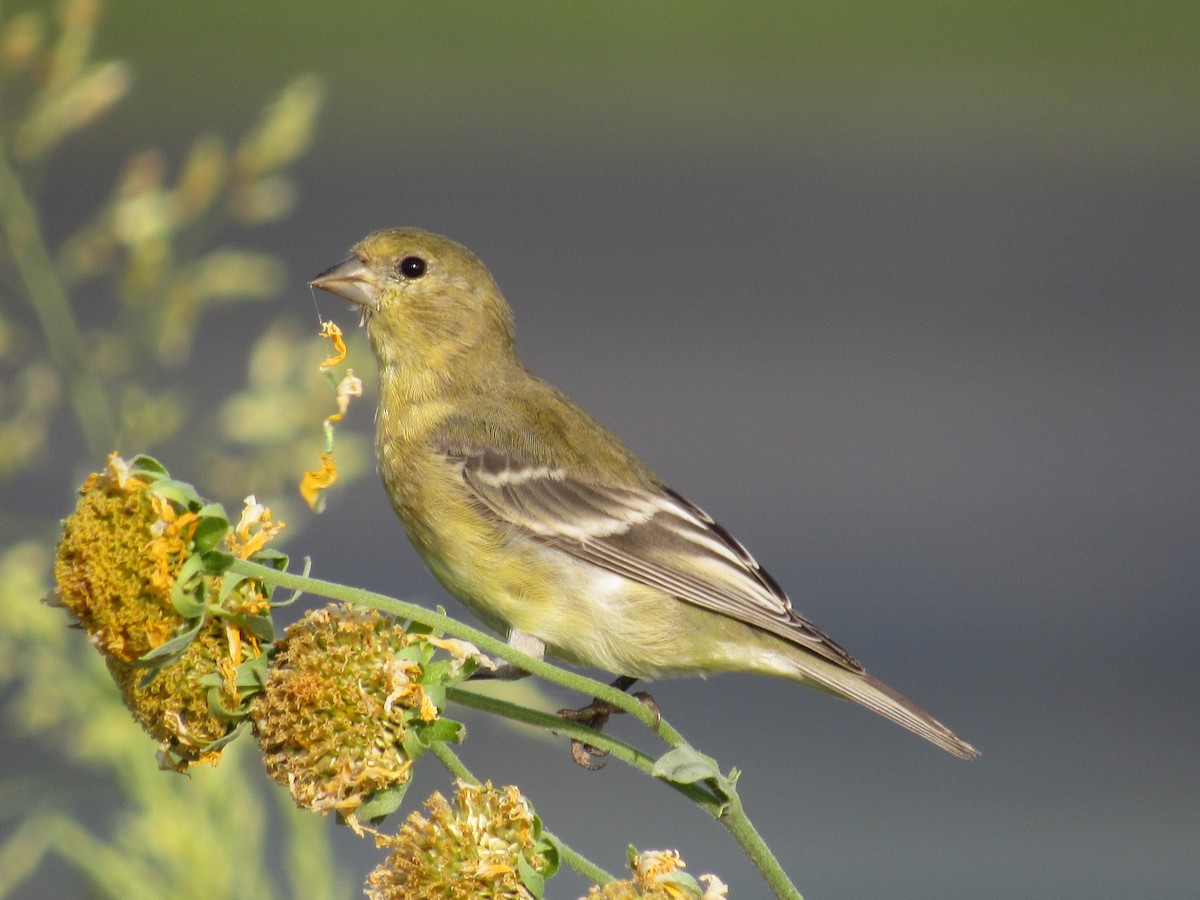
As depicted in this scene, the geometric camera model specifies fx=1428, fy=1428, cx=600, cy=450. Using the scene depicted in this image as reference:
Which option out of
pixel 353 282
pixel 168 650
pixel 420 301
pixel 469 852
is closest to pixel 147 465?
pixel 168 650

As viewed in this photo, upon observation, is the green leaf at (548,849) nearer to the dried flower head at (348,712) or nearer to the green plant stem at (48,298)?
the dried flower head at (348,712)

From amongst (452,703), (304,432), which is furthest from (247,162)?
(452,703)

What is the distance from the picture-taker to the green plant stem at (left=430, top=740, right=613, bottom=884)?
133 centimetres

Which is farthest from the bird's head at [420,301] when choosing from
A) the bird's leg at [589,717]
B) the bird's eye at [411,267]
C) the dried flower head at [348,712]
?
the dried flower head at [348,712]

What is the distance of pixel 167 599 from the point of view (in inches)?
51.2

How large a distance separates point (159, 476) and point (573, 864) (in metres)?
0.54

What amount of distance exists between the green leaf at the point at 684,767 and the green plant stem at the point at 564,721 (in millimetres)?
11

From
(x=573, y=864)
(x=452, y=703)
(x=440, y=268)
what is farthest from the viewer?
(x=440, y=268)

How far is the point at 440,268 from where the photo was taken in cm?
338

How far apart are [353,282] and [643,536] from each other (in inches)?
36.9

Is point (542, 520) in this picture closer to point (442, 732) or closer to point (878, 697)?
point (878, 697)

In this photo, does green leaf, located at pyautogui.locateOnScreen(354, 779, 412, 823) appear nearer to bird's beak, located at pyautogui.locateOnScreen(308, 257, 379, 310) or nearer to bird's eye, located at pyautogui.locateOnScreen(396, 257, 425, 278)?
bird's beak, located at pyautogui.locateOnScreen(308, 257, 379, 310)

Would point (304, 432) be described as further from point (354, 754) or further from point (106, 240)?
point (354, 754)

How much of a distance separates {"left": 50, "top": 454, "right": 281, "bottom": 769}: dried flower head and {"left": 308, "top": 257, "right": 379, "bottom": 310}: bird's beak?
1.83 meters
